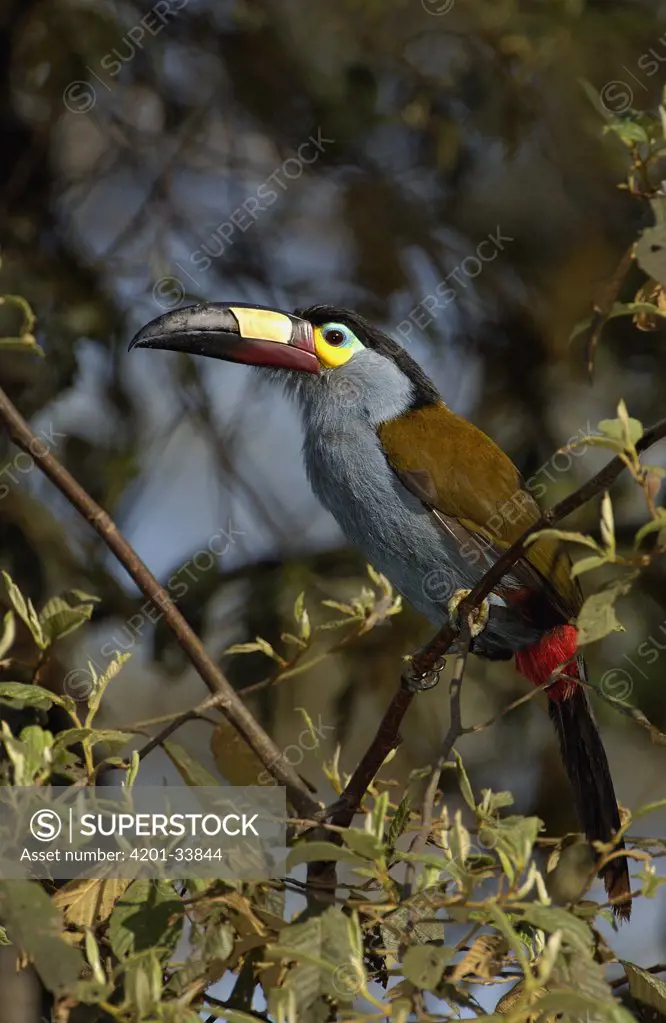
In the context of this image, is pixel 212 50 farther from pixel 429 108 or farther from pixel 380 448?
pixel 380 448

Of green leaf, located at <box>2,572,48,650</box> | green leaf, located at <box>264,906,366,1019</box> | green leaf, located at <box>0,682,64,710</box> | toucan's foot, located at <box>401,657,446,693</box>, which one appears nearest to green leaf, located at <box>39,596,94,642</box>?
green leaf, located at <box>2,572,48,650</box>

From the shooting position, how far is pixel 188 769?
6.81 feet

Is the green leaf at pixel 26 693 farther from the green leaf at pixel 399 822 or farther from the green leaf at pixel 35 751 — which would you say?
the green leaf at pixel 399 822

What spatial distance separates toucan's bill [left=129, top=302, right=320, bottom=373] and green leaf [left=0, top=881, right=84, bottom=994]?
1540 millimetres

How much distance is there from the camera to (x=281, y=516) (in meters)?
3.78

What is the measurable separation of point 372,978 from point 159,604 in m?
0.66

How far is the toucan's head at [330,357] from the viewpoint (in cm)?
299

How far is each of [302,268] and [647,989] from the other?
9.51ft

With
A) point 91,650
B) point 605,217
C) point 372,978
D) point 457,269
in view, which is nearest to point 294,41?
point 457,269

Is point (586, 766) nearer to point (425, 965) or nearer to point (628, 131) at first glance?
point (425, 965)

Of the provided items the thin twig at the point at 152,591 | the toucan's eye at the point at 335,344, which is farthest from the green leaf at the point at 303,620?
the toucan's eye at the point at 335,344

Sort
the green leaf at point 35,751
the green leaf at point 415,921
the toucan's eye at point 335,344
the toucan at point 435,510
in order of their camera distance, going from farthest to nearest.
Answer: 1. the toucan's eye at point 335,344
2. the toucan at point 435,510
3. the green leaf at point 35,751
4. the green leaf at point 415,921

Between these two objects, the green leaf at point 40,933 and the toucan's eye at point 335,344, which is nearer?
the green leaf at point 40,933

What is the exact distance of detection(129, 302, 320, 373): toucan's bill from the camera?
2770 millimetres
